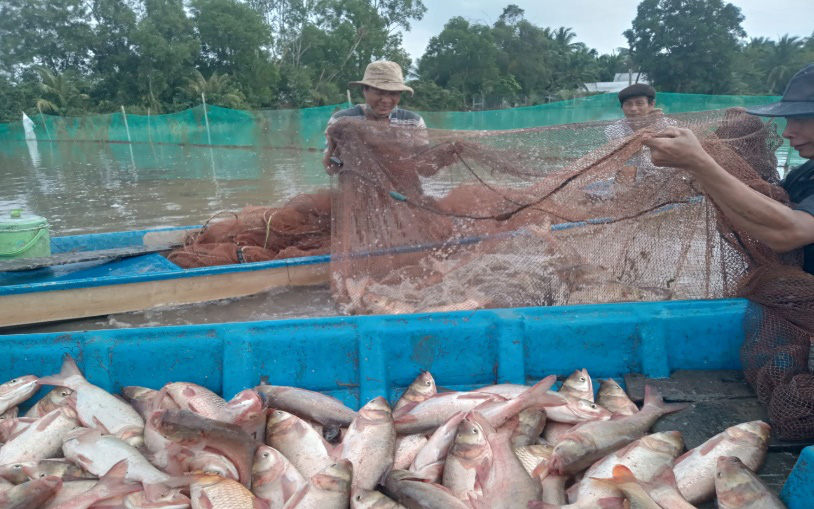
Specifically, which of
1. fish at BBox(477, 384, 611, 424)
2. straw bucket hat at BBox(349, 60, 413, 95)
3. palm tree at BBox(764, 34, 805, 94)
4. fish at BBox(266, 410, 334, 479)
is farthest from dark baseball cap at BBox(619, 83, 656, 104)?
palm tree at BBox(764, 34, 805, 94)

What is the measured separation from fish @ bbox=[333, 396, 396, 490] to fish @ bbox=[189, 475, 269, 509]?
1.45ft

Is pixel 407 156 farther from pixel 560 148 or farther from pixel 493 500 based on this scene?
pixel 493 500

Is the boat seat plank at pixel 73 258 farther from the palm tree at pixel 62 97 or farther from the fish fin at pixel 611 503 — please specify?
the palm tree at pixel 62 97

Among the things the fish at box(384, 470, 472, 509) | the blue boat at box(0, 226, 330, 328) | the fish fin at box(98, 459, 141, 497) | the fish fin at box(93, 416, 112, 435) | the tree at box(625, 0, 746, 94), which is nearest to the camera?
the fish at box(384, 470, 472, 509)

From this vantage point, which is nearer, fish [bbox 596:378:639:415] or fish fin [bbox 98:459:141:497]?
fish fin [bbox 98:459:141:497]

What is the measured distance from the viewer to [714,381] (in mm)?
3467

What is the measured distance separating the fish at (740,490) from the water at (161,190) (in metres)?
3.66

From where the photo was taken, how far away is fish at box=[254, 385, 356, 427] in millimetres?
3061

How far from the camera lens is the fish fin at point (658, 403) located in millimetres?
3137

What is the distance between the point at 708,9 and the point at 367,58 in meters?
30.7

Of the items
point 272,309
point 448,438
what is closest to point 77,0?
point 272,309

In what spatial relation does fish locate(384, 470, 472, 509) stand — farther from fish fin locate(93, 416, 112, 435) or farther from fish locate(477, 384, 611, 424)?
fish fin locate(93, 416, 112, 435)

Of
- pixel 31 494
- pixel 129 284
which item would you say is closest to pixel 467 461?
pixel 31 494

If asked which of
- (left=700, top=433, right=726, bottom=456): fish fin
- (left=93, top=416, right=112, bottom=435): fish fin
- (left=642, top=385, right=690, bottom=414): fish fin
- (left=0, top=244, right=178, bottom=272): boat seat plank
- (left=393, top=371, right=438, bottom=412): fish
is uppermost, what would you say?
(left=0, top=244, right=178, bottom=272): boat seat plank
